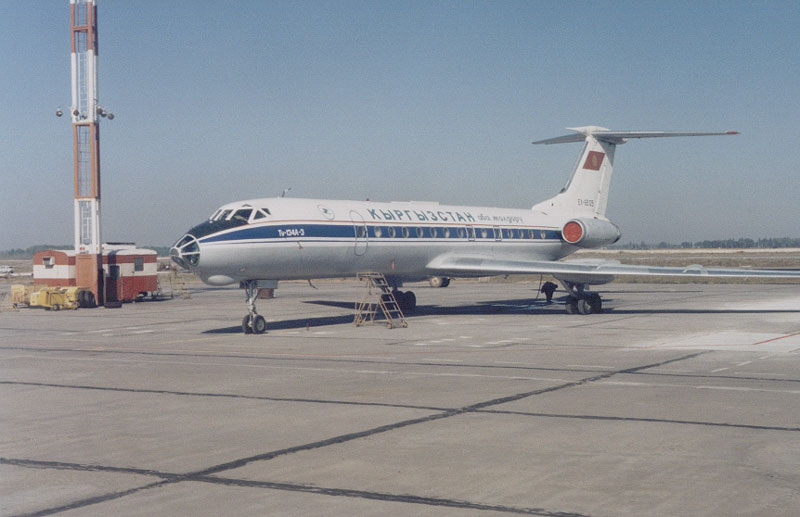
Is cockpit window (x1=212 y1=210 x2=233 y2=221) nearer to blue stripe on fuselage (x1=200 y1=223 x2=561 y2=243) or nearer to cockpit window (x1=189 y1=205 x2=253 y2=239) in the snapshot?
cockpit window (x1=189 y1=205 x2=253 y2=239)

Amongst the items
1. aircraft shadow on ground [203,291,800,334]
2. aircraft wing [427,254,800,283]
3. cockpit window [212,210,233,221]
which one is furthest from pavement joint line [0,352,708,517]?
aircraft wing [427,254,800,283]

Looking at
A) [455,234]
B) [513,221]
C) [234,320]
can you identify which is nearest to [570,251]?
[513,221]

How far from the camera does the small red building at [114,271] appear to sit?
3309 cm

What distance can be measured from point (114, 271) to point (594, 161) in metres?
20.5

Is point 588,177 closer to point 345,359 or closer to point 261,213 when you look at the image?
point 261,213

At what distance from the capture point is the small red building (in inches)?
1303

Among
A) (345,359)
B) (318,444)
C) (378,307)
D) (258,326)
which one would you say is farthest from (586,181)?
(318,444)

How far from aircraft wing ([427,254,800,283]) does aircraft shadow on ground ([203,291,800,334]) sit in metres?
1.56

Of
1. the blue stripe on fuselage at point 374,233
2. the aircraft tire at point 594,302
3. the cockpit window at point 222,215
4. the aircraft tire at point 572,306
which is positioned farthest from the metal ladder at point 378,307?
the aircraft tire at point 594,302

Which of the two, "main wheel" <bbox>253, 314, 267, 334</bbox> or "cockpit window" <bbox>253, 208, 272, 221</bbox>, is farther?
"main wheel" <bbox>253, 314, 267, 334</bbox>

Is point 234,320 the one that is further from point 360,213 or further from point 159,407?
point 159,407

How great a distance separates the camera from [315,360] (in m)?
15.2

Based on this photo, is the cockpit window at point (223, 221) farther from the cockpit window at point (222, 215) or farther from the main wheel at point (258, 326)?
the main wheel at point (258, 326)

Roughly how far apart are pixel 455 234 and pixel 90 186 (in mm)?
15406
